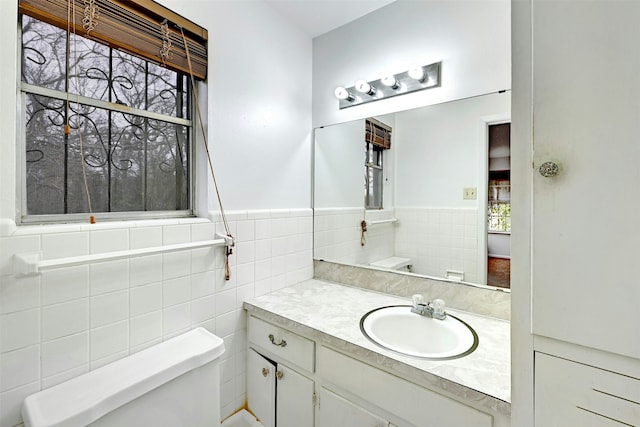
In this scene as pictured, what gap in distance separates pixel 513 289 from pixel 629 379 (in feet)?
0.82

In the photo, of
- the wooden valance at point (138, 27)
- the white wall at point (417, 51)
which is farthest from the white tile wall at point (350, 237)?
the wooden valance at point (138, 27)

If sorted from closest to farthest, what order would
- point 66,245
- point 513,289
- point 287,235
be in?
point 513,289, point 66,245, point 287,235

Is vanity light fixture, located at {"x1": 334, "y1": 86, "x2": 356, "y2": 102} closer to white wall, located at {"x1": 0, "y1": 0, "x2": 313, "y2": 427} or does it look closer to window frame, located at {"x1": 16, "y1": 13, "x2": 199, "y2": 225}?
white wall, located at {"x1": 0, "y1": 0, "x2": 313, "y2": 427}

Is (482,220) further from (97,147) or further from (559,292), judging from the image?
(97,147)

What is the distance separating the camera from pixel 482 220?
1.35m

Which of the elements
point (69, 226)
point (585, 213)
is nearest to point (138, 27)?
point (69, 226)

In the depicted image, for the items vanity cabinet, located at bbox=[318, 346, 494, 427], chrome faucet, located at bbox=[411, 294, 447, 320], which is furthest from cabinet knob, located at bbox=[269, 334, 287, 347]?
chrome faucet, located at bbox=[411, 294, 447, 320]

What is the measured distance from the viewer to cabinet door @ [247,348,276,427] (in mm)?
1367

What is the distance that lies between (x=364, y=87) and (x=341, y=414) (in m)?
1.66

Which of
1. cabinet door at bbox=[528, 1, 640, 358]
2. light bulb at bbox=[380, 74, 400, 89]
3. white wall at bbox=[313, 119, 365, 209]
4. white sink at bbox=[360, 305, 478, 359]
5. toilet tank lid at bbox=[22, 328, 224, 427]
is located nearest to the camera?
cabinet door at bbox=[528, 1, 640, 358]

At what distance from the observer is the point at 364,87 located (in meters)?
1.64

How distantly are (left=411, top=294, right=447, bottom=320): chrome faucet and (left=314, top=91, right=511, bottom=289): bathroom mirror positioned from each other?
212 mm

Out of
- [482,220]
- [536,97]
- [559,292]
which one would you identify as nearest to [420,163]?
[482,220]

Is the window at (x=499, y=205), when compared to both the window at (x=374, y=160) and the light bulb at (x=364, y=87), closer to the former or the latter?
the window at (x=374, y=160)
